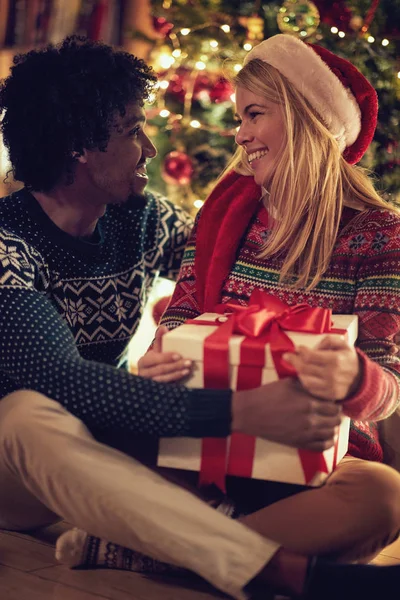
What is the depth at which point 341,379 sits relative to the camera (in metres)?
1.28

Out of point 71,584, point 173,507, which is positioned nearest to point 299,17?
point 173,507

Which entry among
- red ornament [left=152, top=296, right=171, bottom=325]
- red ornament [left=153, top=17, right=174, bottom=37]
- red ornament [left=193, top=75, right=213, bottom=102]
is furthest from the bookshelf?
red ornament [left=152, top=296, right=171, bottom=325]

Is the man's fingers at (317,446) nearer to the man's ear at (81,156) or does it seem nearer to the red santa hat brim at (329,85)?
the red santa hat brim at (329,85)

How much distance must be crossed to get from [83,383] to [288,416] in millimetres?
361

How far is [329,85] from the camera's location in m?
1.69

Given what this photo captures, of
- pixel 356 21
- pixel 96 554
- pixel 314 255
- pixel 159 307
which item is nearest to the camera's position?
pixel 96 554

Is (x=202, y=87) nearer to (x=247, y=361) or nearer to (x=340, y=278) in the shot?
(x=340, y=278)

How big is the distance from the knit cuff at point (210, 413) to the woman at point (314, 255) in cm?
6

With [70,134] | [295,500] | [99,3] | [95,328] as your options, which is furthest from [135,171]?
[99,3]

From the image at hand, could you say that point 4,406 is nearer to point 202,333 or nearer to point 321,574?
point 202,333

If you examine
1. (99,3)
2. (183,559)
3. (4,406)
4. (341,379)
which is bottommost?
(183,559)

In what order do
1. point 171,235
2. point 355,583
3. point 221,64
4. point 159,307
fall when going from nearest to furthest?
point 355,583, point 171,235, point 159,307, point 221,64

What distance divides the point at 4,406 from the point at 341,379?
590mm

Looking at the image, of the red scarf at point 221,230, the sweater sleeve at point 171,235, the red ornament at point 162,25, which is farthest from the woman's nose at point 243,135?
the red ornament at point 162,25
